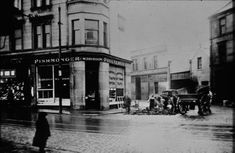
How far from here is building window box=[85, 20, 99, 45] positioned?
24.3ft

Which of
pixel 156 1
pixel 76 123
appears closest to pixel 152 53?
pixel 156 1

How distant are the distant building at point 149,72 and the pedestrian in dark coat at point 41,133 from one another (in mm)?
1983

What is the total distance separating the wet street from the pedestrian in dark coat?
0.37 m

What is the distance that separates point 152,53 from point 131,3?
139cm

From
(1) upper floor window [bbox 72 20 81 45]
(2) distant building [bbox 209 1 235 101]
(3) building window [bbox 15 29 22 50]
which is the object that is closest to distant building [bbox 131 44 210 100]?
(2) distant building [bbox 209 1 235 101]

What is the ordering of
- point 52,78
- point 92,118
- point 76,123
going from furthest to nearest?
point 92,118 → point 76,123 → point 52,78

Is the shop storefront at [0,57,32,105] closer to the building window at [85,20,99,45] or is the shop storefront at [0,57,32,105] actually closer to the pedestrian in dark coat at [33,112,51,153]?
the pedestrian in dark coat at [33,112,51,153]

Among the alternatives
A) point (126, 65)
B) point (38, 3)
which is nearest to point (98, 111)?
point (126, 65)

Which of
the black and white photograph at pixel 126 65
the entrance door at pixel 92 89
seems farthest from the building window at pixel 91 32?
the entrance door at pixel 92 89

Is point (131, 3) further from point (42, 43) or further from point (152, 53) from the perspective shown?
point (42, 43)

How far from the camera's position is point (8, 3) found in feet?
17.8

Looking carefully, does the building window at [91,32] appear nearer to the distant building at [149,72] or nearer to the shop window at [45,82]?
the shop window at [45,82]

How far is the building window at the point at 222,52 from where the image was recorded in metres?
4.12

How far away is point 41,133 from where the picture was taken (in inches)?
219
